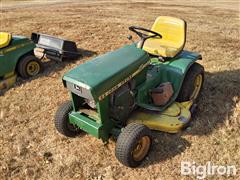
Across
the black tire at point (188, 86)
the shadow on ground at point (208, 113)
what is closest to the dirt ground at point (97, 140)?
the shadow on ground at point (208, 113)

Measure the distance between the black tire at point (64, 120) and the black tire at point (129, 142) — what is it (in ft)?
3.19

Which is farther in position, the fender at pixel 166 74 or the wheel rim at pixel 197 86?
the wheel rim at pixel 197 86

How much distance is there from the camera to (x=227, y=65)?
696 centimetres

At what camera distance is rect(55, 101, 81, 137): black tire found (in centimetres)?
455

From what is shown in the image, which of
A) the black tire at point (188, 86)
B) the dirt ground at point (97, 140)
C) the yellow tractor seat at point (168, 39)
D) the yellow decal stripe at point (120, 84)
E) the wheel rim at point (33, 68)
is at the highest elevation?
the yellow tractor seat at point (168, 39)

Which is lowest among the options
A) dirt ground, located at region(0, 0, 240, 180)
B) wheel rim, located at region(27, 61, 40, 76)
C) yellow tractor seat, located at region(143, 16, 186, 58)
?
dirt ground, located at region(0, 0, 240, 180)

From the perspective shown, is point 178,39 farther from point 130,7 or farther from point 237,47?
point 130,7

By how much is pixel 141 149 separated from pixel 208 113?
159 cm

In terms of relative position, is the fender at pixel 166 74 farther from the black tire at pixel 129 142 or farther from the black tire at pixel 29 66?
the black tire at pixel 29 66

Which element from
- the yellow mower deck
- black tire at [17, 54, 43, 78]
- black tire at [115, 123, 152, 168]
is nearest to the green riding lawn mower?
black tire at [17, 54, 43, 78]

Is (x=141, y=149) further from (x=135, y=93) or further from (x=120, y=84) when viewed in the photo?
(x=120, y=84)

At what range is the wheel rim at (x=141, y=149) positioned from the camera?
13.6 feet

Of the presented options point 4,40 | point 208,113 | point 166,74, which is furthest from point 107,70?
point 4,40

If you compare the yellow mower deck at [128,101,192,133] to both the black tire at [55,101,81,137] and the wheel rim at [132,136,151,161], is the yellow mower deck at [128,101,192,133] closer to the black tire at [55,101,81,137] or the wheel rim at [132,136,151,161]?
the wheel rim at [132,136,151,161]
